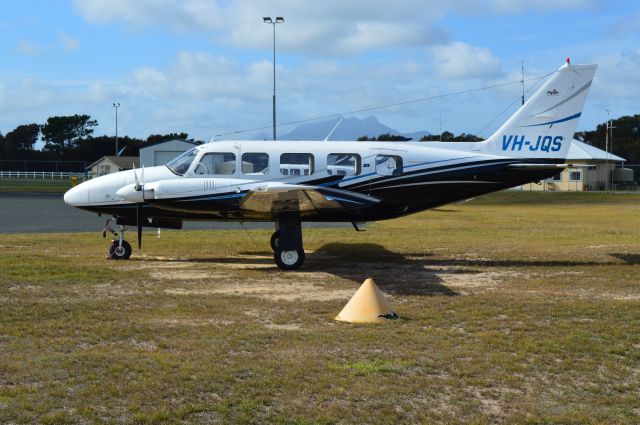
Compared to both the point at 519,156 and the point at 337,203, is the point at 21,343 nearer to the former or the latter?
the point at 337,203

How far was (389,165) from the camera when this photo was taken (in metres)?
→ 16.4

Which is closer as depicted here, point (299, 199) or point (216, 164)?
point (299, 199)

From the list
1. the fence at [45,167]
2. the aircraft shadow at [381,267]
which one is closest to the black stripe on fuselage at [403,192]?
the aircraft shadow at [381,267]

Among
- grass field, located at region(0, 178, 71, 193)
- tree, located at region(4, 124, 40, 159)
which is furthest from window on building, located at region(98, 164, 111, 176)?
tree, located at region(4, 124, 40, 159)

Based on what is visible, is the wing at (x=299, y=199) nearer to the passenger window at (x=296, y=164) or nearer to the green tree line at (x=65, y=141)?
the passenger window at (x=296, y=164)

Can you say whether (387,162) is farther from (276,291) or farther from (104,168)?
(104,168)

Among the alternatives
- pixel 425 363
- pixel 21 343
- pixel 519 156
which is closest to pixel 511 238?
pixel 519 156

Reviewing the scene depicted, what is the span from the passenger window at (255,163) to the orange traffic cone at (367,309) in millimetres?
6682

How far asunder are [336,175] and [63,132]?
10858cm

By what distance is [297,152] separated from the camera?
16.1 metres

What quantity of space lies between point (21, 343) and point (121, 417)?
9.53 feet

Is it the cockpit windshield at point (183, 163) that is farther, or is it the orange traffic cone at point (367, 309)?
the cockpit windshield at point (183, 163)

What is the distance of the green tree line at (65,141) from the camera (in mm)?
110500

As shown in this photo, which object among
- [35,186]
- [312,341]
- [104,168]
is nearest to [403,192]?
[312,341]
